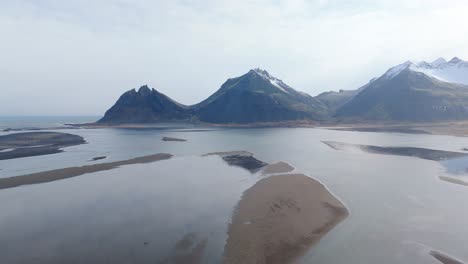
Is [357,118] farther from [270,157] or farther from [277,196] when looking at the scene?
[277,196]

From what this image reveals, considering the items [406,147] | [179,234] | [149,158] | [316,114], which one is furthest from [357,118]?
A: [179,234]

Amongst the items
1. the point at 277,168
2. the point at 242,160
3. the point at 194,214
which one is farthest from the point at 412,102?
the point at 194,214

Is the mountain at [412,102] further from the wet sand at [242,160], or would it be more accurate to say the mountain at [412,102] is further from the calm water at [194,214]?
the wet sand at [242,160]

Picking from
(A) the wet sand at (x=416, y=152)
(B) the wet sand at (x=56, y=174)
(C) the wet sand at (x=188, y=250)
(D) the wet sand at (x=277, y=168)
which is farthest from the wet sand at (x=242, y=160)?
(C) the wet sand at (x=188, y=250)

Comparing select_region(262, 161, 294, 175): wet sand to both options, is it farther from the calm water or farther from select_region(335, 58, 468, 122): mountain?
select_region(335, 58, 468, 122): mountain

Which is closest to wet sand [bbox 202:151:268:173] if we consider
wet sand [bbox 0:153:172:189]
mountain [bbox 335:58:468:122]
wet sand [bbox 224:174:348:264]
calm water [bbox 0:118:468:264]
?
calm water [bbox 0:118:468:264]

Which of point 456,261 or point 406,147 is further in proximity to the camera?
point 406,147

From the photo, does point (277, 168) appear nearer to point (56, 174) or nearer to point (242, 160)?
point (242, 160)
